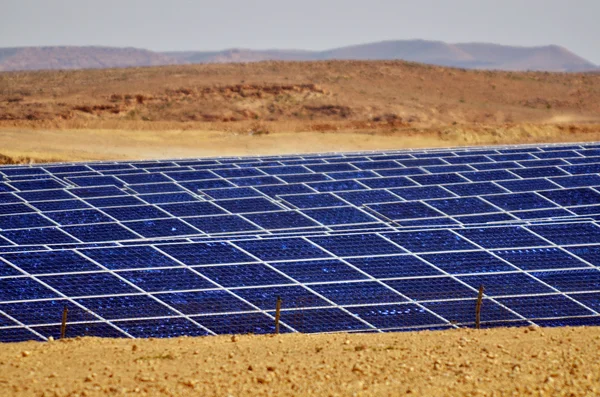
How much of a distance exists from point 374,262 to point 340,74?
6451 centimetres

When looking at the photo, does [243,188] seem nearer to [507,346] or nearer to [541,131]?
[507,346]

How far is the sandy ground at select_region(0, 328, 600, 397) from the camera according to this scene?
1348 cm

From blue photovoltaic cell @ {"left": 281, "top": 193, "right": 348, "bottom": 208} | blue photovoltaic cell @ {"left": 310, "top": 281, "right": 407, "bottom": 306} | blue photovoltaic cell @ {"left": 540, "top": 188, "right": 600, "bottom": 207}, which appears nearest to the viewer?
blue photovoltaic cell @ {"left": 310, "top": 281, "right": 407, "bottom": 306}

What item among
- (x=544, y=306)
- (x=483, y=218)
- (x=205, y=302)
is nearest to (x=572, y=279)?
(x=544, y=306)

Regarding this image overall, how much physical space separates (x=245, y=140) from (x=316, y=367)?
43797 millimetres

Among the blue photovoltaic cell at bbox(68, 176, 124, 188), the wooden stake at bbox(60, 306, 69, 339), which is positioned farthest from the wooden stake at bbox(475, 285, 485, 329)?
the blue photovoltaic cell at bbox(68, 176, 124, 188)

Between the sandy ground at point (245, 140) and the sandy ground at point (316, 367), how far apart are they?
34820 mm

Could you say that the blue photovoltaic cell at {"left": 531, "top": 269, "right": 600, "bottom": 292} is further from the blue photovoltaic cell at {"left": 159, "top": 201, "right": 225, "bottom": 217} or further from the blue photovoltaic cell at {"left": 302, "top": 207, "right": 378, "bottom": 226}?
the blue photovoltaic cell at {"left": 159, "top": 201, "right": 225, "bottom": 217}

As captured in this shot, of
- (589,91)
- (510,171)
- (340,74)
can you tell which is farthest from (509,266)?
(589,91)

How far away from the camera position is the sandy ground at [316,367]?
13.5 meters

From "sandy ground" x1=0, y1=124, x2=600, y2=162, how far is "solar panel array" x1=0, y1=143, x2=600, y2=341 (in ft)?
74.6

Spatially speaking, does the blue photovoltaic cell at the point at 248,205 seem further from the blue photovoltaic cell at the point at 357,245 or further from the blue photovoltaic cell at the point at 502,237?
the blue photovoltaic cell at the point at 502,237

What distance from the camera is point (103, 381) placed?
45.7 ft

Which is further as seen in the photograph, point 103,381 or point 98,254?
point 98,254
